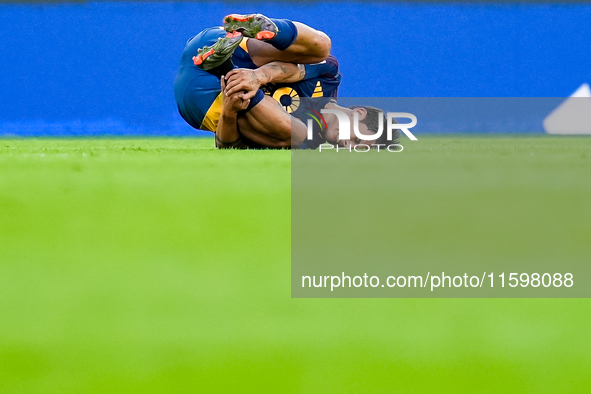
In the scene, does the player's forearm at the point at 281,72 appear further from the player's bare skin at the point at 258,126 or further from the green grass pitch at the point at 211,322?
the green grass pitch at the point at 211,322

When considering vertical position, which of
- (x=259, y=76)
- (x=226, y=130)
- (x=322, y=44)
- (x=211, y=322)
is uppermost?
(x=322, y=44)

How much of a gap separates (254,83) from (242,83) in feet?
0.12

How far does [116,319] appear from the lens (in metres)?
0.56

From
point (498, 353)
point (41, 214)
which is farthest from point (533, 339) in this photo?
point (41, 214)

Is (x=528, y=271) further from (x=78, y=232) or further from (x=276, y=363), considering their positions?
(x=78, y=232)

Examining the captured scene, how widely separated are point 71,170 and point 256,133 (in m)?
0.61

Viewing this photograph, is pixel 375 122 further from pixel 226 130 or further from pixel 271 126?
pixel 226 130

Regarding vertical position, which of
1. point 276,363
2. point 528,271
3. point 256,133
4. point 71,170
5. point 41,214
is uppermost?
point 256,133

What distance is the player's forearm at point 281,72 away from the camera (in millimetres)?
1593

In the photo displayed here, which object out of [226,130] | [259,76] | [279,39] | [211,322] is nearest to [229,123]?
[226,130]

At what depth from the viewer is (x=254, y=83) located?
155cm

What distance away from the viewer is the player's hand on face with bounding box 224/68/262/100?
1530 mm

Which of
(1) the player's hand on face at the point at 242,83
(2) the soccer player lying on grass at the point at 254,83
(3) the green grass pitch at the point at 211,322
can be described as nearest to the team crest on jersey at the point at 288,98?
(2) the soccer player lying on grass at the point at 254,83

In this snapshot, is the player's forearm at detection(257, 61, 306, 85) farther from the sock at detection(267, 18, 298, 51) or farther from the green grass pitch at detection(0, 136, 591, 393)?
the green grass pitch at detection(0, 136, 591, 393)
